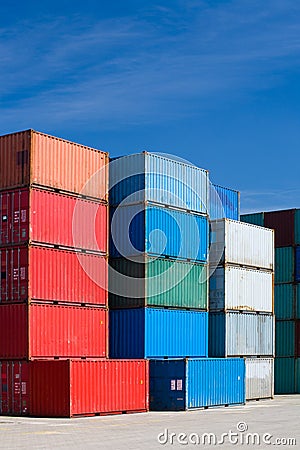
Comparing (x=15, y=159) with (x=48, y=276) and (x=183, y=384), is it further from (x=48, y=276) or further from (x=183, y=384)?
(x=183, y=384)

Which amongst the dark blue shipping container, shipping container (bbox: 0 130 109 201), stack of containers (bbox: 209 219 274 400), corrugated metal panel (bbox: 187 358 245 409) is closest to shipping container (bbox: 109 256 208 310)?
stack of containers (bbox: 209 219 274 400)

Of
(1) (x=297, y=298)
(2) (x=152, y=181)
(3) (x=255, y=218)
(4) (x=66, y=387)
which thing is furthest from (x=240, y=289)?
(4) (x=66, y=387)

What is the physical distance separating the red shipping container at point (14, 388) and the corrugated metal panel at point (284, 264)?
2650 centimetres

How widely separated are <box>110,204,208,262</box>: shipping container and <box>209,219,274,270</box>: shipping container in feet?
9.98

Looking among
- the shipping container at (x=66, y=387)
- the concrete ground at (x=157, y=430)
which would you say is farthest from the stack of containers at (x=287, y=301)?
the shipping container at (x=66, y=387)

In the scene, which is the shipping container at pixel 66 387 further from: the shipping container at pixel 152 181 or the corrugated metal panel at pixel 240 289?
the corrugated metal panel at pixel 240 289

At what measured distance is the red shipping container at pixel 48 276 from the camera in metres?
36.2

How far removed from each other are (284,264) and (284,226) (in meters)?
2.60

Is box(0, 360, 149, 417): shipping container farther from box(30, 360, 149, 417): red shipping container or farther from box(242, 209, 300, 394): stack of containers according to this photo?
A: box(242, 209, 300, 394): stack of containers

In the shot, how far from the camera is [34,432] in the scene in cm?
2834

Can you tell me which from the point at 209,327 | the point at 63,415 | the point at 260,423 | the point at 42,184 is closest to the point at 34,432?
the point at 63,415

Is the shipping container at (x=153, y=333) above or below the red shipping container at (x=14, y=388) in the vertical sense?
above

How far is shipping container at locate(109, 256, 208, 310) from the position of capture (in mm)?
40938

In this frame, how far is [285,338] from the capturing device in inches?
2267
